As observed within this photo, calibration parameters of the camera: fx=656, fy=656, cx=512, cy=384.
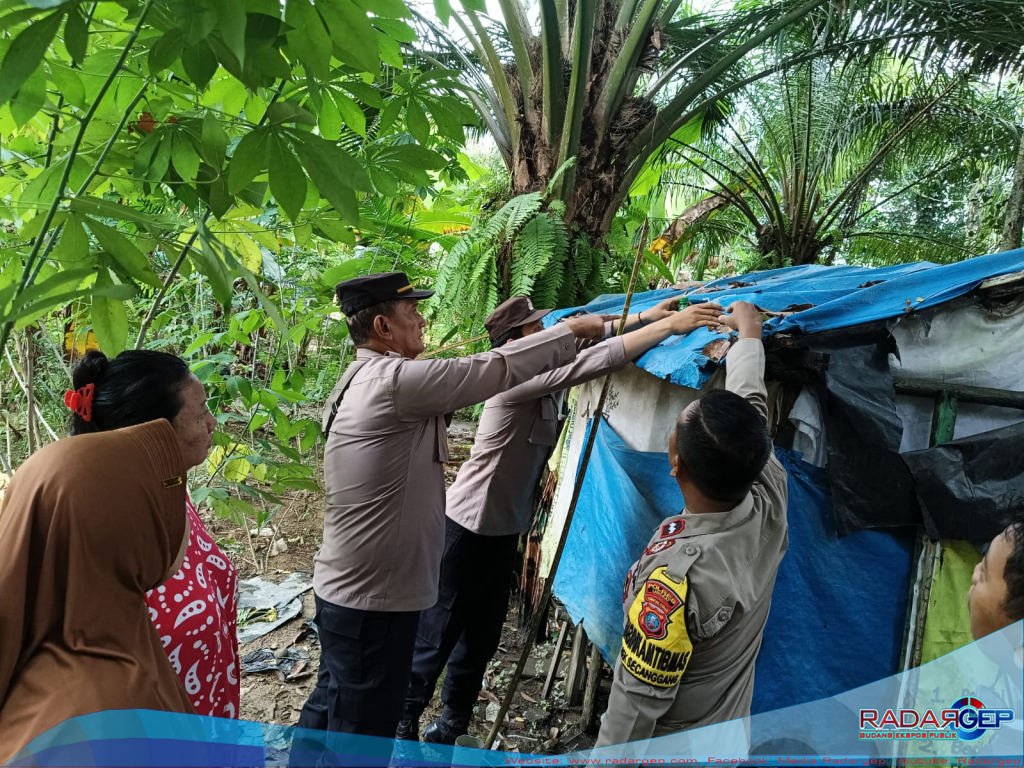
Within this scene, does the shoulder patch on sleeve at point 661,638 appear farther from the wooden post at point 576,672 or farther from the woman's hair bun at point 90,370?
the wooden post at point 576,672

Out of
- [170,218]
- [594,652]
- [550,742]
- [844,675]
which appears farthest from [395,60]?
[550,742]

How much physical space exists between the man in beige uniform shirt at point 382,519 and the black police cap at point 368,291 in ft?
0.63

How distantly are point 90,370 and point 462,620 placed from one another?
187 cm

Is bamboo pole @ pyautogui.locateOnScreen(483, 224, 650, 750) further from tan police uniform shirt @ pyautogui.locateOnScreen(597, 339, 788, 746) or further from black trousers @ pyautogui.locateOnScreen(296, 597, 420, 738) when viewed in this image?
tan police uniform shirt @ pyautogui.locateOnScreen(597, 339, 788, 746)

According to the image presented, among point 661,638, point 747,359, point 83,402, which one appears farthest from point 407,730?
point 747,359

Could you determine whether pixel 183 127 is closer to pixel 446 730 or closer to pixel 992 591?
pixel 992 591

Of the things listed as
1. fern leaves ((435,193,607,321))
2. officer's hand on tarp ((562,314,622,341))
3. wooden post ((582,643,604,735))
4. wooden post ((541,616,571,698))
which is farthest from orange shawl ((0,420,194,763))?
fern leaves ((435,193,607,321))

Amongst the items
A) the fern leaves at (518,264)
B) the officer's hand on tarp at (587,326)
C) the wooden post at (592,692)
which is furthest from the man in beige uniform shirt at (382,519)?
the fern leaves at (518,264)

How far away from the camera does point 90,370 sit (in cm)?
159

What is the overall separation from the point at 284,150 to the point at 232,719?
1676 millimetres

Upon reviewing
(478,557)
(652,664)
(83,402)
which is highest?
(83,402)

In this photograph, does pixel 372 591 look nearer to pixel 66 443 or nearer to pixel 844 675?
Answer: pixel 66 443

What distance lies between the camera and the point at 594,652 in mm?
3098

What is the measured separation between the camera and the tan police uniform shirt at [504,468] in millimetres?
2842
